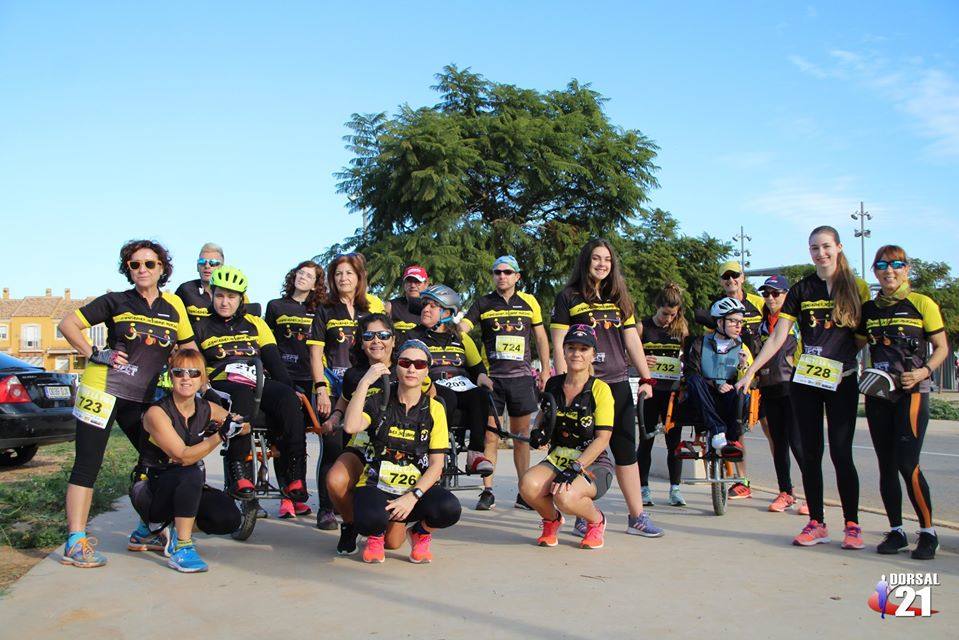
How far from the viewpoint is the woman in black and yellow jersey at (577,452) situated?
5.79 metres

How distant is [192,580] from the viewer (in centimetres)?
503

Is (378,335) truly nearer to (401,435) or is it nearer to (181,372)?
(401,435)

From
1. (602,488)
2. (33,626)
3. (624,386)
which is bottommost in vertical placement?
(33,626)

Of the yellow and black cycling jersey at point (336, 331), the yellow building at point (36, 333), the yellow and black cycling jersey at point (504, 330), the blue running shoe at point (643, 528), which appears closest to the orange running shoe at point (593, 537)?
the blue running shoe at point (643, 528)

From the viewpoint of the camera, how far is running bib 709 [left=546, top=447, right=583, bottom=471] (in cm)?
598

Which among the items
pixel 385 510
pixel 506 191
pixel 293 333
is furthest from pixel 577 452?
pixel 506 191

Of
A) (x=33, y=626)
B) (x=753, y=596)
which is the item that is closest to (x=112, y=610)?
(x=33, y=626)

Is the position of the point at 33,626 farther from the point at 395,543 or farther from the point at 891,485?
the point at 891,485

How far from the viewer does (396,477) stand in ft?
17.9

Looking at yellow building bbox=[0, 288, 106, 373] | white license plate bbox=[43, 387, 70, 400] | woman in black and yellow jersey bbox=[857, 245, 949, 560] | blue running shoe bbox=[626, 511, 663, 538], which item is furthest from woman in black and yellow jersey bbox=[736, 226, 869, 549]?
yellow building bbox=[0, 288, 106, 373]

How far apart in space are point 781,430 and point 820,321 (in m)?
1.80

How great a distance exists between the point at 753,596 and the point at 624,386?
215 centimetres

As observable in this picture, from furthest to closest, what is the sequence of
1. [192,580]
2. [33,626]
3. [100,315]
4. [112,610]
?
[100,315]
[192,580]
[112,610]
[33,626]

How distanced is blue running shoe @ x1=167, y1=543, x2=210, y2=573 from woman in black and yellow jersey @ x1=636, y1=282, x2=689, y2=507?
3.98 meters
